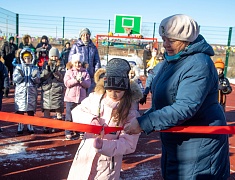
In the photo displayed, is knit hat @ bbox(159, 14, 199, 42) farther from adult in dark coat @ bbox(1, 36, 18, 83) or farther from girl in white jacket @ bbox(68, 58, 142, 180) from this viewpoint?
adult in dark coat @ bbox(1, 36, 18, 83)

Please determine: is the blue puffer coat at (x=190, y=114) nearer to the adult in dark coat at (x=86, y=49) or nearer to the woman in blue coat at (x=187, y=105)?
the woman in blue coat at (x=187, y=105)

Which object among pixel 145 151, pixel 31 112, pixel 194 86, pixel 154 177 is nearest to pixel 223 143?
pixel 194 86

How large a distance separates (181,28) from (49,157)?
3292 mm

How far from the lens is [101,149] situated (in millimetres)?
2178

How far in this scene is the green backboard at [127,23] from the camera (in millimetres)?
18031

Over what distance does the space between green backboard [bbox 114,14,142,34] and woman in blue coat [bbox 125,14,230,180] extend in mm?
16173

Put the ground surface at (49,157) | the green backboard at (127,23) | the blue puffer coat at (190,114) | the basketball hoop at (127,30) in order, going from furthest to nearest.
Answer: the green backboard at (127,23) < the basketball hoop at (127,30) < the ground surface at (49,157) < the blue puffer coat at (190,114)

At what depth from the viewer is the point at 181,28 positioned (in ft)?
6.52

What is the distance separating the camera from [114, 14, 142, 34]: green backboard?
18.0 meters

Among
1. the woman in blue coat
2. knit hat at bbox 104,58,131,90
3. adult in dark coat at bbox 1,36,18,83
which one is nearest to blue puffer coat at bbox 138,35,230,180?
the woman in blue coat

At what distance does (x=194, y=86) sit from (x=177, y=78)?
0.15 m

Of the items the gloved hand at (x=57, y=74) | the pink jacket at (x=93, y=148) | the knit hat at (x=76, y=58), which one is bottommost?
the pink jacket at (x=93, y=148)

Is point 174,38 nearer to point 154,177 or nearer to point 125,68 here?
point 125,68

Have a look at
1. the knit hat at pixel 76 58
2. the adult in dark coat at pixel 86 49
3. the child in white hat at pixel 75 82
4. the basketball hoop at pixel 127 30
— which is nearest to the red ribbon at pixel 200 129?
the child in white hat at pixel 75 82
